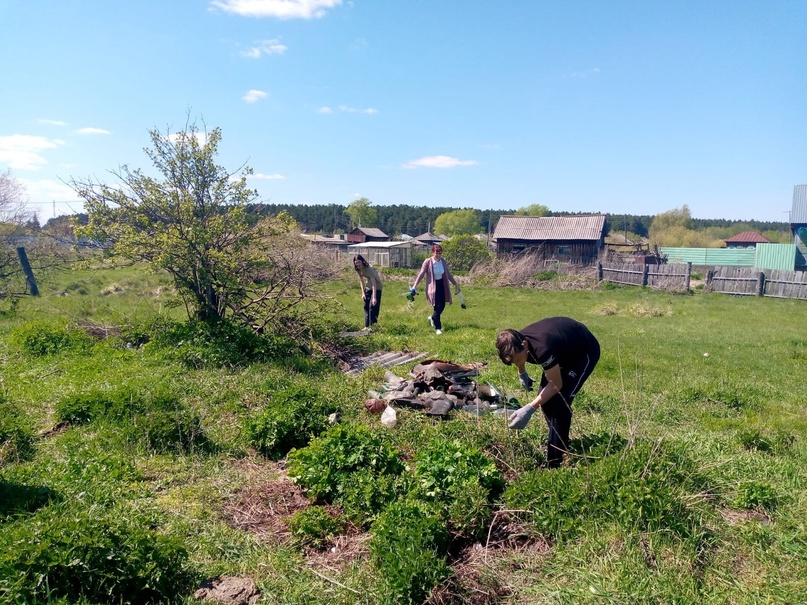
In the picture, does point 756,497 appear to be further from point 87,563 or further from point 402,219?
point 402,219

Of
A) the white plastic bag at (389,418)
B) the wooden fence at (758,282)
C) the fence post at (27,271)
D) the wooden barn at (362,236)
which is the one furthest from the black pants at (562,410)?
the wooden barn at (362,236)

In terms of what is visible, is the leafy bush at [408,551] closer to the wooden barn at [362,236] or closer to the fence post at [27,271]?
the fence post at [27,271]

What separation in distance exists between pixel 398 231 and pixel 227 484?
96889 mm

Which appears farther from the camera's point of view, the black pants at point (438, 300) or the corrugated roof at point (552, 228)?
the corrugated roof at point (552, 228)

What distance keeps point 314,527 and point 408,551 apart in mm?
907

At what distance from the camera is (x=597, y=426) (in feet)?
18.4

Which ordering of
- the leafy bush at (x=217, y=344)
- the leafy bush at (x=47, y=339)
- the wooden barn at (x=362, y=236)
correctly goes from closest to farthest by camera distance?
the leafy bush at (x=217, y=344)
the leafy bush at (x=47, y=339)
the wooden barn at (x=362, y=236)

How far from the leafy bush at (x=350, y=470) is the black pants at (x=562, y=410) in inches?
47.6

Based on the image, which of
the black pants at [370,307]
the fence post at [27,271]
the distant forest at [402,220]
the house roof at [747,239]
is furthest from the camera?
the distant forest at [402,220]

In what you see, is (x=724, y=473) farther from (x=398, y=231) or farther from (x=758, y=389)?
(x=398, y=231)

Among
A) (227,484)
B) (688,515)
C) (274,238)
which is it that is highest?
(274,238)

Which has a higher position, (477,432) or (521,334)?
(521,334)

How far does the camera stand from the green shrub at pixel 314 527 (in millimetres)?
3750

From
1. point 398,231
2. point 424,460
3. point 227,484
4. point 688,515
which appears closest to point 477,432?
point 424,460
